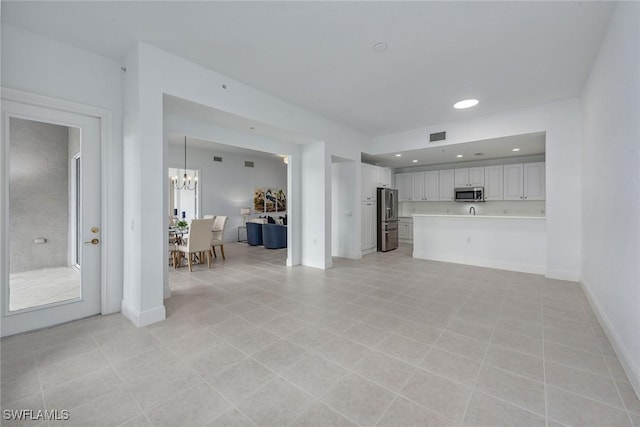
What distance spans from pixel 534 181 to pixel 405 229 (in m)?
3.55

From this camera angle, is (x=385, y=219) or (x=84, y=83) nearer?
→ (x=84, y=83)

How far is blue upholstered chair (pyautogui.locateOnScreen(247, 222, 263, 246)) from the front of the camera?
8430mm

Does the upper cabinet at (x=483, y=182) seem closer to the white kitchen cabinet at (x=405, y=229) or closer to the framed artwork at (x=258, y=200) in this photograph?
the white kitchen cabinet at (x=405, y=229)

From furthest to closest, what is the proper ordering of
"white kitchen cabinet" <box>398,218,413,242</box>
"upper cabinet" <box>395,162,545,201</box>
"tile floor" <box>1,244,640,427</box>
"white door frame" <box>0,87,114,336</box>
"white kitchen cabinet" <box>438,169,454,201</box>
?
"white kitchen cabinet" <box>398,218,413,242</box> < "white kitchen cabinet" <box>438,169,454,201</box> < "upper cabinet" <box>395,162,545,201</box> < "white door frame" <box>0,87,114,336</box> < "tile floor" <box>1,244,640,427</box>

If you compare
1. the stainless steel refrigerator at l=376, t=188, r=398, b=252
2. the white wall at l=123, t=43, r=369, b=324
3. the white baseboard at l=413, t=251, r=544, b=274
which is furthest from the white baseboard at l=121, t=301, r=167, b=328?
the stainless steel refrigerator at l=376, t=188, r=398, b=252

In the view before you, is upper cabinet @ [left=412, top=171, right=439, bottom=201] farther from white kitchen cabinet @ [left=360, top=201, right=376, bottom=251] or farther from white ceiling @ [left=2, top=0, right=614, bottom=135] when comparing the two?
white ceiling @ [left=2, top=0, right=614, bottom=135]

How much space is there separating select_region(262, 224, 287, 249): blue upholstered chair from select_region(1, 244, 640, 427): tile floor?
13.8 ft

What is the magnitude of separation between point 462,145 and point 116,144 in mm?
5779

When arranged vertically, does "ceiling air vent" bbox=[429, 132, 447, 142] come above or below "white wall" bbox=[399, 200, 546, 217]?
above

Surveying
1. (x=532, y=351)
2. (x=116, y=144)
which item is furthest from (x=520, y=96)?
(x=116, y=144)

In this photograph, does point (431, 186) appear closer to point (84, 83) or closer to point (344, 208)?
point (344, 208)

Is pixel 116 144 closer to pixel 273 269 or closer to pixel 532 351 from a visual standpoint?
pixel 273 269

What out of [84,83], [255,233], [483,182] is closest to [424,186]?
[483,182]

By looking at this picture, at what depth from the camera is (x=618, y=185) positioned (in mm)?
2242
